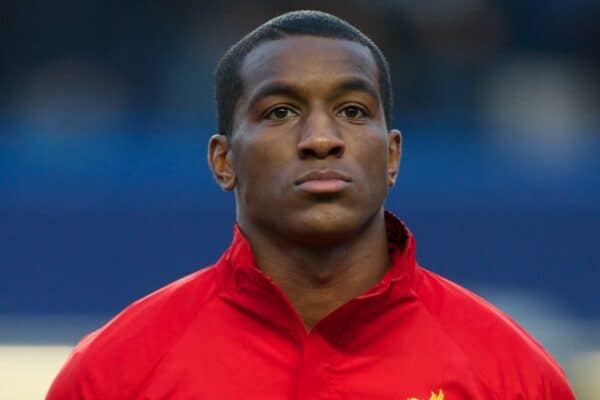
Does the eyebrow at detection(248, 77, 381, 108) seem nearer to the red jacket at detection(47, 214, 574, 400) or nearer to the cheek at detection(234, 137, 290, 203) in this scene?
the cheek at detection(234, 137, 290, 203)

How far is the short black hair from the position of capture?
3354 millimetres

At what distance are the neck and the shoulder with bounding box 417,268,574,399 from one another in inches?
5.3

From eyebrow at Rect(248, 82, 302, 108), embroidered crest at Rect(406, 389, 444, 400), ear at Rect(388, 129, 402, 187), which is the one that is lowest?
embroidered crest at Rect(406, 389, 444, 400)

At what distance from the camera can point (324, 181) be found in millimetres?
3092

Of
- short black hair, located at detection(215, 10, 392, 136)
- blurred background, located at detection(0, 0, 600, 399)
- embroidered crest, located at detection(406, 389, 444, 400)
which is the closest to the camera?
embroidered crest, located at detection(406, 389, 444, 400)

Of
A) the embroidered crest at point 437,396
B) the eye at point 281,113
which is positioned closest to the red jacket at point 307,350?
the embroidered crest at point 437,396

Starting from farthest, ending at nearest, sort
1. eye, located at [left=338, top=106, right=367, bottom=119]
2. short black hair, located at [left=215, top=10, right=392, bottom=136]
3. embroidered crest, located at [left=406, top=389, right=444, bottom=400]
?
short black hair, located at [left=215, top=10, right=392, bottom=136], eye, located at [left=338, top=106, right=367, bottom=119], embroidered crest, located at [left=406, top=389, right=444, bottom=400]

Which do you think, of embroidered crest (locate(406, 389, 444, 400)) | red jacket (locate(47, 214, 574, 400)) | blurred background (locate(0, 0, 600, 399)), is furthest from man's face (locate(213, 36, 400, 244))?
blurred background (locate(0, 0, 600, 399))

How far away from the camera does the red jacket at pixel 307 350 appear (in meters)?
3.09

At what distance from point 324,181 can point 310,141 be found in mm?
87

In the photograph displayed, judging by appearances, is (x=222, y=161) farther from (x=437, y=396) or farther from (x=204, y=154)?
(x=204, y=154)

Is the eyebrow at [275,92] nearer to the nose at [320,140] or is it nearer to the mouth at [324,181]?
the nose at [320,140]

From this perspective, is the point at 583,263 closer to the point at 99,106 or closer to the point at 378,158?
the point at 99,106

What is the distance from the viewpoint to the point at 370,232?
128 inches
